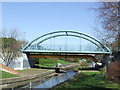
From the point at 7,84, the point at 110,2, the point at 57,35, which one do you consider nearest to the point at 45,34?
the point at 57,35

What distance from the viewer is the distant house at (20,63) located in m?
36.9

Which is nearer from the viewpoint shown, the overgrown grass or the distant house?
the distant house

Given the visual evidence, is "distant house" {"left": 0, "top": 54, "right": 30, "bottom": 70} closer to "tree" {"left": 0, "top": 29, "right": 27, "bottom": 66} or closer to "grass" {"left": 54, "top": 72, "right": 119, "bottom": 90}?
"tree" {"left": 0, "top": 29, "right": 27, "bottom": 66}

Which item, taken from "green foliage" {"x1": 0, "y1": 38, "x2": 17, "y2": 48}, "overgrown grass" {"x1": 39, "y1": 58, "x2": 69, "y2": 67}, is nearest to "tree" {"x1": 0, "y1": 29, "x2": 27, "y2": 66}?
"green foliage" {"x1": 0, "y1": 38, "x2": 17, "y2": 48}

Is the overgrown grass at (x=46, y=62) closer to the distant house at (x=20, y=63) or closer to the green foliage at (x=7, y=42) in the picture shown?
the distant house at (x=20, y=63)

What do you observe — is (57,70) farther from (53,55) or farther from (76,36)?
(76,36)

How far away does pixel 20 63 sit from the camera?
3972 cm

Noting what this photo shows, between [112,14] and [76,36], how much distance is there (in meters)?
33.7

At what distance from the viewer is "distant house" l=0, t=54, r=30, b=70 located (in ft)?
121

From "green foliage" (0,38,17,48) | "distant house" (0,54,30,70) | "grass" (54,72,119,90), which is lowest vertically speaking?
"grass" (54,72,119,90)

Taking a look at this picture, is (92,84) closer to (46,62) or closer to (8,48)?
(8,48)

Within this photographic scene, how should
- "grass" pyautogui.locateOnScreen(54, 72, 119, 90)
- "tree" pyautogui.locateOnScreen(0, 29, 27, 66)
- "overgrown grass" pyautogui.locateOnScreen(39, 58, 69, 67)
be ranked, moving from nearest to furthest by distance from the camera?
"grass" pyautogui.locateOnScreen(54, 72, 119, 90) < "tree" pyautogui.locateOnScreen(0, 29, 27, 66) < "overgrown grass" pyautogui.locateOnScreen(39, 58, 69, 67)

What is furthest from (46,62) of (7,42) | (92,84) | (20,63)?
(92,84)

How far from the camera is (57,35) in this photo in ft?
148
